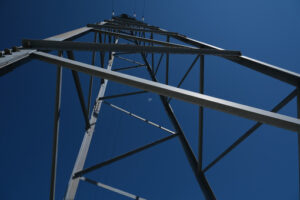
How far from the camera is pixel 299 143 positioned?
2.26m

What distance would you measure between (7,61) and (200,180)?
3.76m

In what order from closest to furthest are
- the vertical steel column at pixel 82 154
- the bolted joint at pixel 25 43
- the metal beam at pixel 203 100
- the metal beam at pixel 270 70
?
the metal beam at pixel 203 100
the bolted joint at pixel 25 43
the metal beam at pixel 270 70
the vertical steel column at pixel 82 154

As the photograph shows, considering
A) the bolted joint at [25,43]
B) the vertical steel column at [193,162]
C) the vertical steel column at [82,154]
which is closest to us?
the bolted joint at [25,43]

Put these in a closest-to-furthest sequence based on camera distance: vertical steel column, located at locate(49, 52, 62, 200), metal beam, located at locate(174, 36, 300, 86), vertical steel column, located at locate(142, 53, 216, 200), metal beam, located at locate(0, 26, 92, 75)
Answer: metal beam, located at locate(0, 26, 92, 75) → vertical steel column, located at locate(49, 52, 62, 200) → metal beam, located at locate(174, 36, 300, 86) → vertical steel column, located at locate(142, 53, 216, 200)

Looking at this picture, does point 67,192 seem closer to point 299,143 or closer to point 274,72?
point 299,143

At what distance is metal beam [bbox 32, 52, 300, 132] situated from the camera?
1.42 metres

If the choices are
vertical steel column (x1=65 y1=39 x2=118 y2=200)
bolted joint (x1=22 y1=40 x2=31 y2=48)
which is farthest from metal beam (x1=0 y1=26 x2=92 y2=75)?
vertical steel column (x1=65 y1=39 x2=118 y2=200)

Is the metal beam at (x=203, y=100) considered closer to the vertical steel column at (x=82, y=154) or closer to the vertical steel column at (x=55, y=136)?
the vertical steel column at (x=55, y=136)

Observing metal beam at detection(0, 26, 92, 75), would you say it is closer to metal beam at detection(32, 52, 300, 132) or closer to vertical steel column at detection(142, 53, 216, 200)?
metal beam at detection(32, 52, 300, 132)

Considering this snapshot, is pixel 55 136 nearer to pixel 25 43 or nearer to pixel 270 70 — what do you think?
pixel 25 43

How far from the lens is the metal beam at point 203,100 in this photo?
1.42 meters

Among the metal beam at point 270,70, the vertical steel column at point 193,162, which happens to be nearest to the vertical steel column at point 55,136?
the vertical steel column at point 193,162

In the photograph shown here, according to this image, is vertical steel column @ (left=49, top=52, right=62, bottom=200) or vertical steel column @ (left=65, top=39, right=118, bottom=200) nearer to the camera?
vertical steel column @ (left=49, top=52, right=62, bottom=200)

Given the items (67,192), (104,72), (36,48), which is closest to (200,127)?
(104,72)
